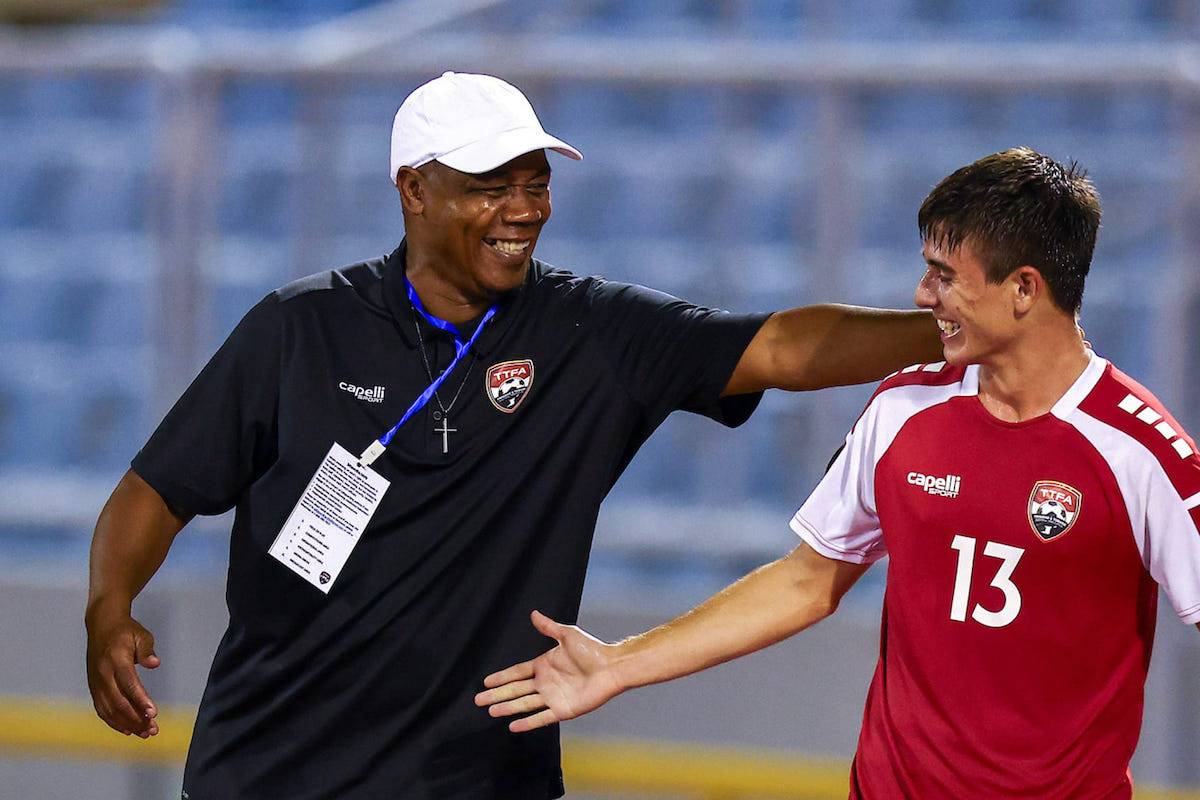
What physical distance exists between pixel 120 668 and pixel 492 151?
3.14 ft

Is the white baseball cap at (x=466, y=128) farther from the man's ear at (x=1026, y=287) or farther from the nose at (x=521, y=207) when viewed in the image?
the man's ear at (x=1026, y=287)

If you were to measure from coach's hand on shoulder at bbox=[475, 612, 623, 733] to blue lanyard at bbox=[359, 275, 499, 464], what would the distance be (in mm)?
355

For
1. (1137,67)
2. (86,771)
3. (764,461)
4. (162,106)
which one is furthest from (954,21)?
(86,771)

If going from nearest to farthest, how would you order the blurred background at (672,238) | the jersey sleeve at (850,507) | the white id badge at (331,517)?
the jersey sleeve at (850,507)
the white id badge at (331,517)
the blurred background at (672,238)

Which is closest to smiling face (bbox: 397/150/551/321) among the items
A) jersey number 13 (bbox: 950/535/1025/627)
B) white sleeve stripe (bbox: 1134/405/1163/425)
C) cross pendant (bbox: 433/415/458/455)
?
cross pendant (bbox: 433/415/458/455)

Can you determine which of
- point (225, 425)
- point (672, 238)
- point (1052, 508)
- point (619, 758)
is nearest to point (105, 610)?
point (225, 425)

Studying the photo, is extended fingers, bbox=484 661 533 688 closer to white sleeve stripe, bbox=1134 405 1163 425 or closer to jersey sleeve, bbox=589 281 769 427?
jersey sleeve, bbox=589 281 769 427

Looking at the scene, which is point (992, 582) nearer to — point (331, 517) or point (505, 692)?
point (505, 692)

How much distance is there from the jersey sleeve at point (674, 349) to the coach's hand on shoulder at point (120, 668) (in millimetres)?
830

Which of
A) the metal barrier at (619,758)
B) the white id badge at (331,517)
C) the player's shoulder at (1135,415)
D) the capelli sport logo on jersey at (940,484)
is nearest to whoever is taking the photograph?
the player's shoulder at (1135,415)

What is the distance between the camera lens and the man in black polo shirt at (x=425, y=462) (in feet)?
7.16

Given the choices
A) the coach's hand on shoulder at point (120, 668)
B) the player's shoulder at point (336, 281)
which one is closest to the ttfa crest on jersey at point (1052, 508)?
the player's shoulder at point (336, 281)

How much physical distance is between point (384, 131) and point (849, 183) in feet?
4.78

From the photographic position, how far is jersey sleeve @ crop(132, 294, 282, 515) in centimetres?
225
